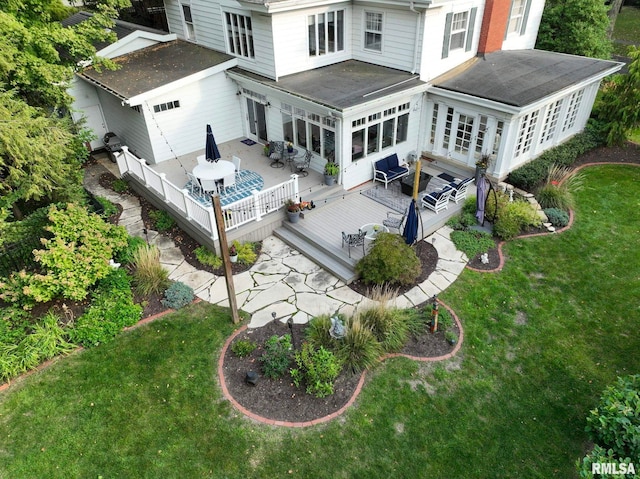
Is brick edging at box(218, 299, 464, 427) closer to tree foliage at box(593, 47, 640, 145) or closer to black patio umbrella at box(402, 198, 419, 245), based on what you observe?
black patio umbrella at box(402, 198, 419, 245)

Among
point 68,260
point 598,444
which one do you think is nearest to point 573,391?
point 598,444

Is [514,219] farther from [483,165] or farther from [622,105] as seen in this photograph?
[622,105]

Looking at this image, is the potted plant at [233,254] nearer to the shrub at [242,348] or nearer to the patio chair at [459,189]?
the shrub at [242,348]

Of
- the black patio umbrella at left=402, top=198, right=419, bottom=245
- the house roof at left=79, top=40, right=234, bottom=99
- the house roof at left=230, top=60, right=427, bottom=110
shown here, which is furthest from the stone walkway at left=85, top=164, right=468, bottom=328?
the house roof at left=79, top=40, right=234, bottom=99

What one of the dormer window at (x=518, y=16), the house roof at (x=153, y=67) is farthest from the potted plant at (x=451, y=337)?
the dormer window at (x=518, y=16)

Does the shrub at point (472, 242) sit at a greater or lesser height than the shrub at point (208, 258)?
lesser

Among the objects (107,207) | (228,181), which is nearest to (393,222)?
(228,181)
